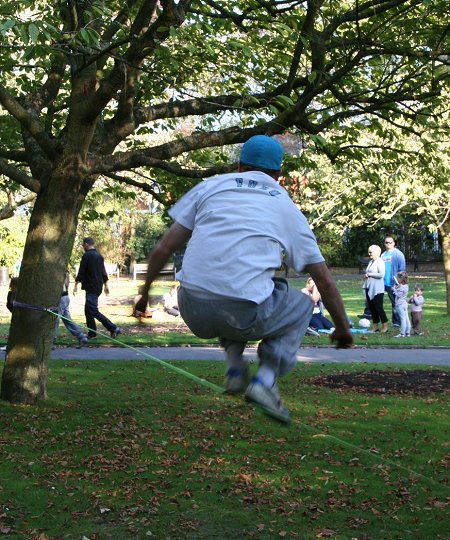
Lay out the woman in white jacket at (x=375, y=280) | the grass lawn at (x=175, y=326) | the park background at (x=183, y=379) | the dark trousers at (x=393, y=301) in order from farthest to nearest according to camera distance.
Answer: the dark trousers at (x=393, y=301) < the woman in white jacket at (x=375, y=280) < the grass lawn at (x=175, y=326) < the park background at (x=183, y=379)

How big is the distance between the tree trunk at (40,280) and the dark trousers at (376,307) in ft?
35.2

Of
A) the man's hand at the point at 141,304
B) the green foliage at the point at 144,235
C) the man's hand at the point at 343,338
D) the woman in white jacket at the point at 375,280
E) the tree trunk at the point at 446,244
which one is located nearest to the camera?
the man's hand at the point at 343,338

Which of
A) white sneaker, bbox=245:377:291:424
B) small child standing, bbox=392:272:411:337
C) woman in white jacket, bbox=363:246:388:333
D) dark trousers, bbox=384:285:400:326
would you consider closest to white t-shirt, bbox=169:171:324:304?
white sneaker, bbox=245:377:291:424

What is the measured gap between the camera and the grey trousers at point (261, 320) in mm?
4703

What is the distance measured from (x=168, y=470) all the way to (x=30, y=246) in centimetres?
346

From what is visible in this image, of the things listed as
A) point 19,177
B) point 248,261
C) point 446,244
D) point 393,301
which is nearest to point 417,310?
point 393,301

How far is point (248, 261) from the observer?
182 inches

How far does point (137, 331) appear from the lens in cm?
2148

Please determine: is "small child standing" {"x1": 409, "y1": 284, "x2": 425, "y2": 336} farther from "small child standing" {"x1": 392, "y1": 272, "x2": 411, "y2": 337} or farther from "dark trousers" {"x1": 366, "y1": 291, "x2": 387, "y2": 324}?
"dark trousers" {"x1": 366, "y1": 291, "x2": 387, "y2": 324}

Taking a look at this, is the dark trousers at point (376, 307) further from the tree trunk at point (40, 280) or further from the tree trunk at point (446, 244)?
the tree trunk at point (40, 280)

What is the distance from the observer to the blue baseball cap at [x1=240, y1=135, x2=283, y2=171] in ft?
16.1

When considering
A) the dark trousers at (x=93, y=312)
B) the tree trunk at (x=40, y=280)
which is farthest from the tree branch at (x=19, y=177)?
the dark trousers at (x=93, y=312)

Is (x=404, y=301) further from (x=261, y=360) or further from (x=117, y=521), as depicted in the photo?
(x=261, y=360)

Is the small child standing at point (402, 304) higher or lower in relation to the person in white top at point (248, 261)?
lower
